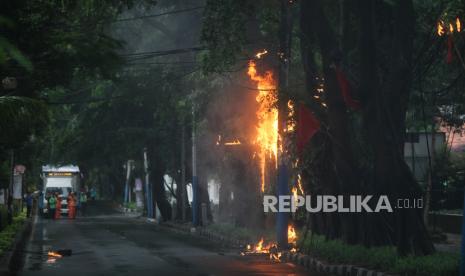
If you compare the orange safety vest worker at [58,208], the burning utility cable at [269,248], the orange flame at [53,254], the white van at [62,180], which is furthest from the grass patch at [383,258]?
the white van at [62,180]

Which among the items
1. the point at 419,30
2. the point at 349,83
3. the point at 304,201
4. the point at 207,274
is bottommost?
the point at 207,274

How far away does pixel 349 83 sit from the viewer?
21.6 m

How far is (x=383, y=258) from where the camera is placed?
720 inches

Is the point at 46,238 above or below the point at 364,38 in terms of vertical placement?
below

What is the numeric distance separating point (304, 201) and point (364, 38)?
6171 millimetres

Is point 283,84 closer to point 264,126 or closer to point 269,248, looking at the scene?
point 269,248

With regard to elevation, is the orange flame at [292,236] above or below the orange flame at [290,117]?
below

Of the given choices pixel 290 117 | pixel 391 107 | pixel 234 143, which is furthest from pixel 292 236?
pixel 391 107

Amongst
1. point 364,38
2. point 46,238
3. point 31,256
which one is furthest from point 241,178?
point 364,38

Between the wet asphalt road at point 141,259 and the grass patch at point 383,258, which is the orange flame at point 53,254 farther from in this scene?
the grass patch at point 383,258

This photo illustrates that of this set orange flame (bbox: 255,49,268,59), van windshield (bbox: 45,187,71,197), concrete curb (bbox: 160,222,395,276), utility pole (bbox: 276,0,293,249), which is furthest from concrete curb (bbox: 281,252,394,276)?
van windshield (bbox: 45,187,71,197)

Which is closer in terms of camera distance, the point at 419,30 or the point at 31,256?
the point at 31,256

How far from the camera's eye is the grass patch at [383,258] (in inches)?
633

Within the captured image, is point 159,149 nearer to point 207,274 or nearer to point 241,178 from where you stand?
point 241,178
